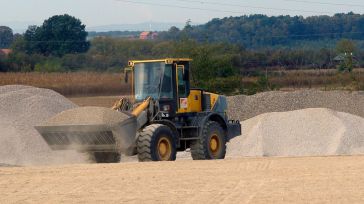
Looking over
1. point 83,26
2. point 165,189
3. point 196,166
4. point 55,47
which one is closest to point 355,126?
point 196,166

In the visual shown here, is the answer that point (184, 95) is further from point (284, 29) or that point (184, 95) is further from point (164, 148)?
point (284, 29)

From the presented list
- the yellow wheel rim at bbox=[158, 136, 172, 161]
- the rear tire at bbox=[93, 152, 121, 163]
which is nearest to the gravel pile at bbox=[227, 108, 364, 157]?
the rear tire at bbox=[93, 152, 121, 163]

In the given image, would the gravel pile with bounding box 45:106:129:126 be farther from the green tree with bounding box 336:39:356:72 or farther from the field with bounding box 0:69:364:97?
the green tree with bounding box 336:39:356:72

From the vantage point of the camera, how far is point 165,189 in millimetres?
13805

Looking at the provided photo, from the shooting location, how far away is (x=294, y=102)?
37.4 metres

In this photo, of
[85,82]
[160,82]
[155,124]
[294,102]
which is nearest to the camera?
[155,124]

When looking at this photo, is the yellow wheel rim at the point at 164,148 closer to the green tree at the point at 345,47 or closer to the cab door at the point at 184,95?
the cab door at the point at 184,95

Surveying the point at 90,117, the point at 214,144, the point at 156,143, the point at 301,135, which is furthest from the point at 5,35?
the point at 156,143

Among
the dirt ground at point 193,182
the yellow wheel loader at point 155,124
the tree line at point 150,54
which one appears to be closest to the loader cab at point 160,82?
the yellow wheel loader at point 155,124

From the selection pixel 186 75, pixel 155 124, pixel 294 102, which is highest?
pixel 186 75

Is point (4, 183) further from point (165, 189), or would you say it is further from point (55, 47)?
point (55, 47)

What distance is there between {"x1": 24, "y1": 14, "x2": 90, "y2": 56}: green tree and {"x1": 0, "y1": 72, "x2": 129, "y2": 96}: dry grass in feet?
96.0

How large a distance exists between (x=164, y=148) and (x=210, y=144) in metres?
1.70

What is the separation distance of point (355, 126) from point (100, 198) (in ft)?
58.4
